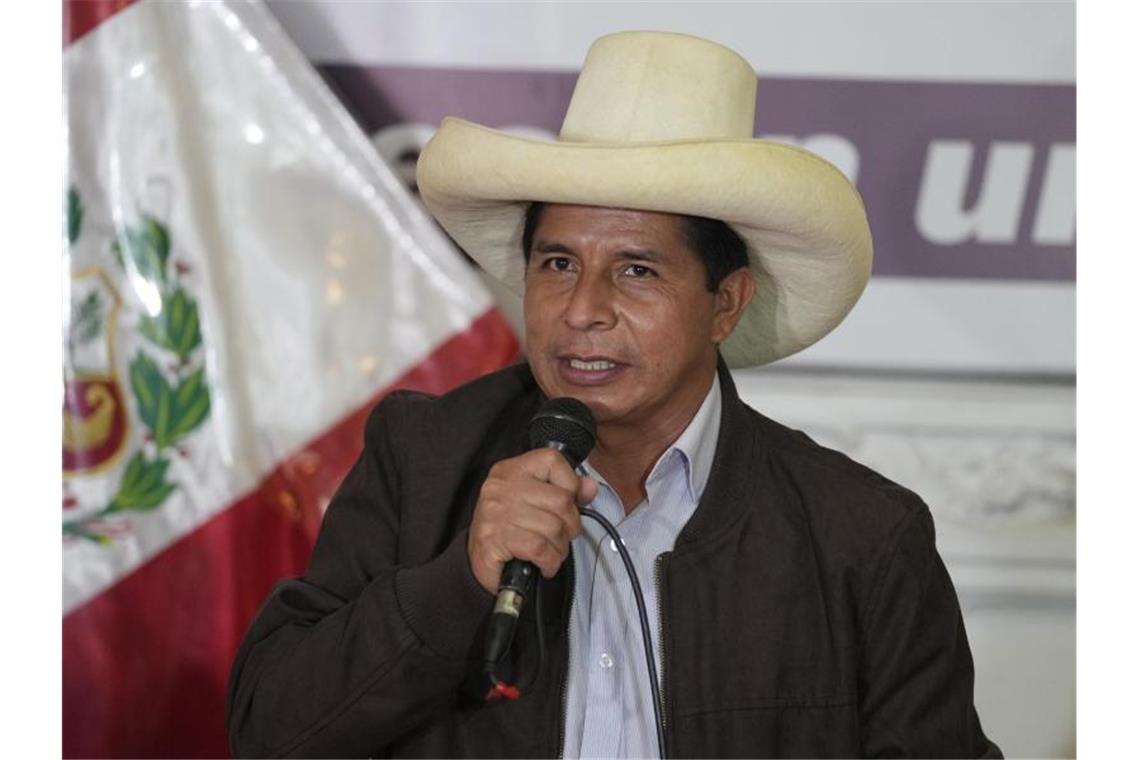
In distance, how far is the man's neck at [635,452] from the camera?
1809 mm

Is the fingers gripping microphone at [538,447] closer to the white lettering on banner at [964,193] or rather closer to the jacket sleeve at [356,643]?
the jacket sleeve at [356,643]

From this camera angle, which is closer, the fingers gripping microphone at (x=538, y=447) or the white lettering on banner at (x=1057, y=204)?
the fingers gripping microphone at (x=538, y=447)

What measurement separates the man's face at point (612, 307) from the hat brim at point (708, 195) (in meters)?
0.04

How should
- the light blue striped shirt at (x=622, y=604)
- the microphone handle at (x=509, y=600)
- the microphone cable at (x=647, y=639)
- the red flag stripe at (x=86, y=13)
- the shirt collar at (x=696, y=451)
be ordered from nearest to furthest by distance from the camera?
1. the microphone handle at (x=509, y=600)
2. the microphone cable at (x=647, y=639)
3. the light blue striped shirt at (x=622, y=604)
4. the shirt collar at (x=696, y=451)
5. the red flag stripe at (x=86, y=13)

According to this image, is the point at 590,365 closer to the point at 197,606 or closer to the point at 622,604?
the point at 622,604

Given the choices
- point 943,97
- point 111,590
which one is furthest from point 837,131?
point 111,590

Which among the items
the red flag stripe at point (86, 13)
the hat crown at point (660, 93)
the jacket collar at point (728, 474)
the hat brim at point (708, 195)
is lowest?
the jacket collar at point (728, 474)

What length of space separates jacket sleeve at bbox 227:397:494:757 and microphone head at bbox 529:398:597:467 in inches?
5.5

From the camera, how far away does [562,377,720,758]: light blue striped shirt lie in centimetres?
169

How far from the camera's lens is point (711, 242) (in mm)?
1760

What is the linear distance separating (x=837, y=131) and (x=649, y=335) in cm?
97

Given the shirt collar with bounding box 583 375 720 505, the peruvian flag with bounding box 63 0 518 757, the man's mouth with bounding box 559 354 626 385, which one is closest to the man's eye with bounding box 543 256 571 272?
the man's mouth with bounding box 559 354 626 385

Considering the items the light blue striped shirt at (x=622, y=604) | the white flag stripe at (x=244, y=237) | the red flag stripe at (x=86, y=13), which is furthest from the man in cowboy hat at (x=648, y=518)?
the red flag stripe at (x=86, y=13)

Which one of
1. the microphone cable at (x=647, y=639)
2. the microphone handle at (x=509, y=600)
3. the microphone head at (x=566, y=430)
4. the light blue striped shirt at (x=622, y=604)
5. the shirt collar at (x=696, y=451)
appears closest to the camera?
the microphone handle at (x=509, y=600)
